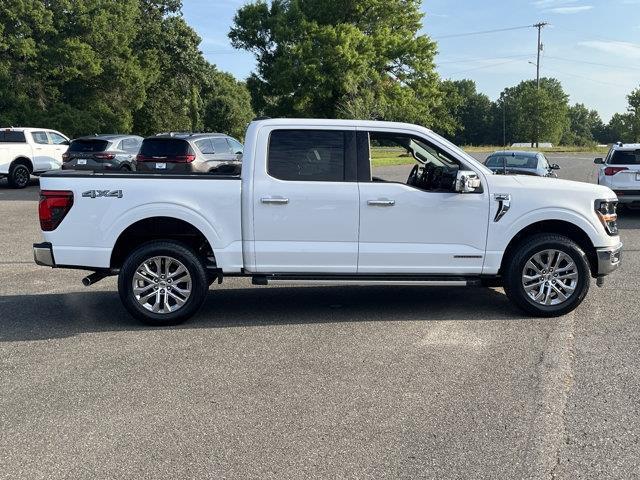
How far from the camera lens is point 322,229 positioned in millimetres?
6199

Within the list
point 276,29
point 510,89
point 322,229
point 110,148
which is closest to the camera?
Result: point 322,229

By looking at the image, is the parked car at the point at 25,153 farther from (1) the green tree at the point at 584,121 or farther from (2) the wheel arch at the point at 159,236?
(1) the green tree at the point at 584,121

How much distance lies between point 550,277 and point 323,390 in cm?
306

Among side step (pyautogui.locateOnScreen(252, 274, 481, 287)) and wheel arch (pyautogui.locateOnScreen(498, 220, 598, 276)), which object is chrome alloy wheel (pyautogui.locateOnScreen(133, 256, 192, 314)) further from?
wheel arch (pyautogui.locateOnScreen(498, 220, 598, 276))

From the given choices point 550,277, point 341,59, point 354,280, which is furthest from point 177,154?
point 341,59

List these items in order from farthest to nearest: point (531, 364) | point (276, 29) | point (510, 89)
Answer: point (510, 89)
point (276, 29)
point (531, 364)

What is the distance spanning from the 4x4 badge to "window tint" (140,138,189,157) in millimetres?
9481

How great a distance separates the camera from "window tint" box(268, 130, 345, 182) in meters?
6.27

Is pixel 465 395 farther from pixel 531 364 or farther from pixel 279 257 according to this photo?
pixel 279 257

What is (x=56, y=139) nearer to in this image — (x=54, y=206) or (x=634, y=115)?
(x=54, y=206)

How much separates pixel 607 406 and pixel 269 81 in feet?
152

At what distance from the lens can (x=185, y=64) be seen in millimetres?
47562

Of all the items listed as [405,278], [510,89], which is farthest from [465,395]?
[510,89]

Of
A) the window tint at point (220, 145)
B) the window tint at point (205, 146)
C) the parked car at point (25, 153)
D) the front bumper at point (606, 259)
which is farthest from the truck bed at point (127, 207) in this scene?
the parked car at point (25, 153)
